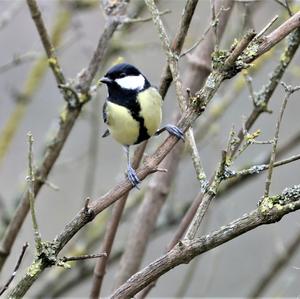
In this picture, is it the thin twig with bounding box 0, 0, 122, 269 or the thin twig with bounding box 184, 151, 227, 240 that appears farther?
the thin twig with bounding box 0, 0, 122, 269

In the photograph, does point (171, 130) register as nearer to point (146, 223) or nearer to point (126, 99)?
point (126, 99)

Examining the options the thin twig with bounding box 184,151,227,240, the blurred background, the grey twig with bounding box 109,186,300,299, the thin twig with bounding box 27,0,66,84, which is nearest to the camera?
the grey twig with bounding box 109,186,300,299

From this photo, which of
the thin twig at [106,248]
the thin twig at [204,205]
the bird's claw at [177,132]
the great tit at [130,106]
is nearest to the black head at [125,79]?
the great tit at [130,106]

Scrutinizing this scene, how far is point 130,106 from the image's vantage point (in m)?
1.84

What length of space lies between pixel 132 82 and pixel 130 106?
9 centimetres

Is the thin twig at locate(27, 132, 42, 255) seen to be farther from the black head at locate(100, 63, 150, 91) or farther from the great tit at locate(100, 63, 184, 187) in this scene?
the black head at locate(100, 63, 150, 91)

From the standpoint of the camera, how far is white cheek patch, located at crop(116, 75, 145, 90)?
1874mm

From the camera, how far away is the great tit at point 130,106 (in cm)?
181

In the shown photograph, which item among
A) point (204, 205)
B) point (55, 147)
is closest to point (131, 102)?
point (55, 147)

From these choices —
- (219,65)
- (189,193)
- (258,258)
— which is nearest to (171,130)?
(219,65)

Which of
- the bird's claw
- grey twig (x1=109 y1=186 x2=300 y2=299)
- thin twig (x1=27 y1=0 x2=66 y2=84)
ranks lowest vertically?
grey twig (x1=109 y1=186 x2=300 y2=299)

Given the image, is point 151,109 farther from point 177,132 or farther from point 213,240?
point 213,240

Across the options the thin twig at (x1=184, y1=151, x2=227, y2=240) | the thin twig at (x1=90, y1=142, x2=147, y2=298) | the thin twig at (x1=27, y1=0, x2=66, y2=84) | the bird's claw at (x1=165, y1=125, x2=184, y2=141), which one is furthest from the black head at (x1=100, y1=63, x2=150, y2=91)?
the thin twig at (x1=184, y1=151, x2=227, y2=240)

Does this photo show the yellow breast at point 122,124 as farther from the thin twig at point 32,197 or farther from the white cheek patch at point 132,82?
the thin twig at point 32,197
